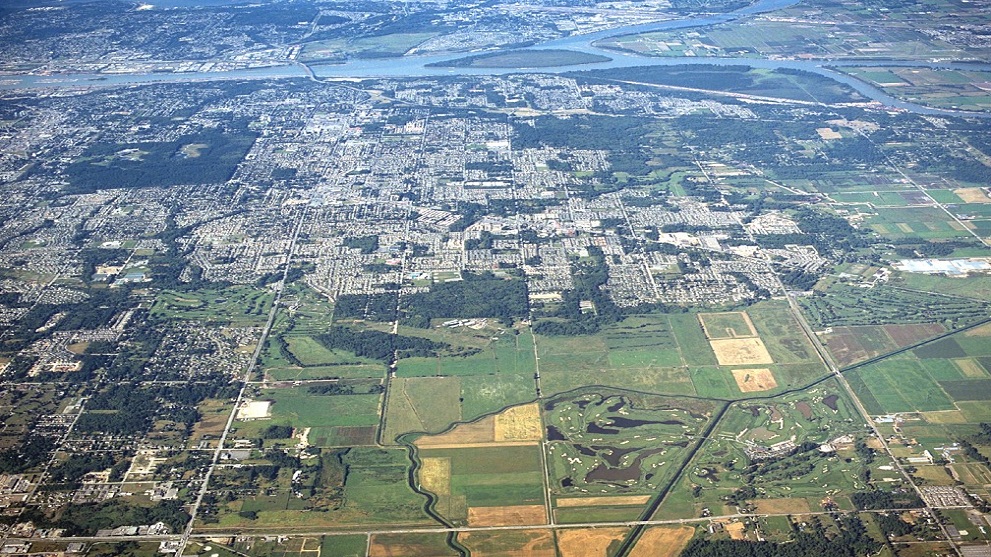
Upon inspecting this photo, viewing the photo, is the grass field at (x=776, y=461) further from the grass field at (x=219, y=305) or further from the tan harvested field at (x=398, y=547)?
the grass field at (x=219, y=305)

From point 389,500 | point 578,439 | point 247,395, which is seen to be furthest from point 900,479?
point 247,395

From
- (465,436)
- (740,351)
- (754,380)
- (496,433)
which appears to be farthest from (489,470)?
(740,351)

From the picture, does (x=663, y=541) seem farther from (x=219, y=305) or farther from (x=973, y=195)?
(x=973, y=195)

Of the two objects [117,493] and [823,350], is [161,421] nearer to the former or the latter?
[117,493]

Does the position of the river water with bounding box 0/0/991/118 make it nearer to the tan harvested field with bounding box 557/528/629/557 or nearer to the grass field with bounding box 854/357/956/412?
the grass field with bounding box 854/357/956/412

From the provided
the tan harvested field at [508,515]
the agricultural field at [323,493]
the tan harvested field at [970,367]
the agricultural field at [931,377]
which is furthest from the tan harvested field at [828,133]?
the agricultural field at [323,493]
